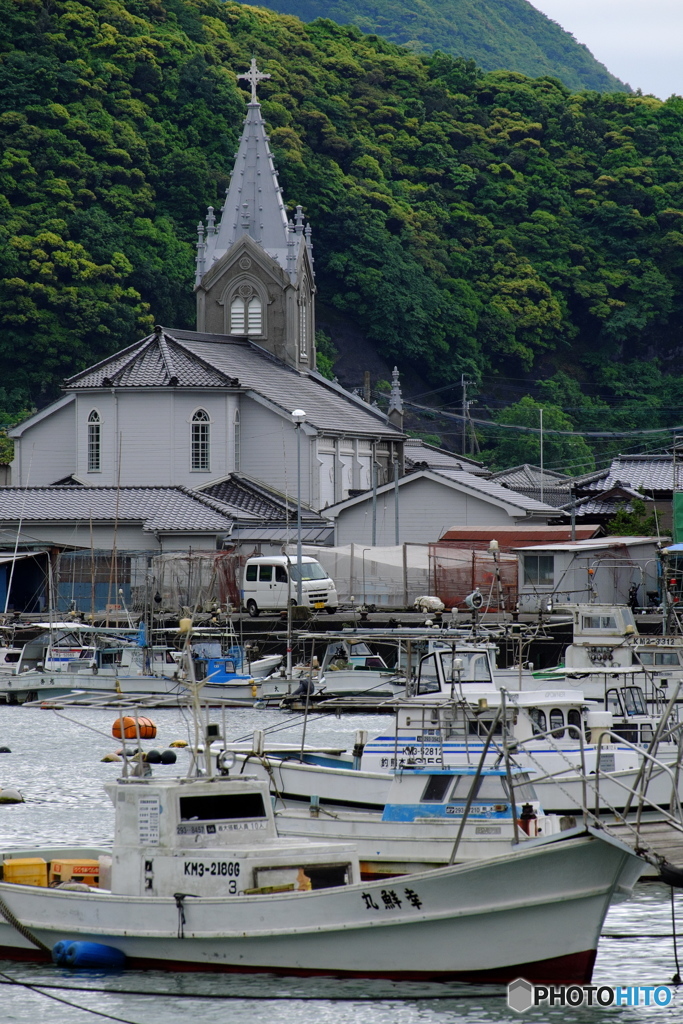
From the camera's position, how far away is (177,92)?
118312mm

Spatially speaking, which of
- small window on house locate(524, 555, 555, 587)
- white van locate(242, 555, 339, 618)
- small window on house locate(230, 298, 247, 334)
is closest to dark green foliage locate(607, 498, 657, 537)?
small window on house locate(524, 555, 555, 587)

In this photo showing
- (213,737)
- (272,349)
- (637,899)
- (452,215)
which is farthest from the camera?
(452,215)

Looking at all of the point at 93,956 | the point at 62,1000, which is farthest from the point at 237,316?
the point at 62,1000

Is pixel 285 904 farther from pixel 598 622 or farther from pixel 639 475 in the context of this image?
pixel 639 475

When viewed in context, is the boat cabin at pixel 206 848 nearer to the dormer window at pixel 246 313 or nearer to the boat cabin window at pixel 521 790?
the boat cabin window at pixel 521 790

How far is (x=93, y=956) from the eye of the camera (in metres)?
20.0

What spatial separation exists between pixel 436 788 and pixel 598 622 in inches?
1095

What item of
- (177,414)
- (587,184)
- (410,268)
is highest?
(587,184)

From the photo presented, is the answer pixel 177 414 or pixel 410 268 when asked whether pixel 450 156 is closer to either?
pixel 410 268

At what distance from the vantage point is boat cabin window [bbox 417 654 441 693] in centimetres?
3172

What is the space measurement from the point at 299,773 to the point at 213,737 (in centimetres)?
472

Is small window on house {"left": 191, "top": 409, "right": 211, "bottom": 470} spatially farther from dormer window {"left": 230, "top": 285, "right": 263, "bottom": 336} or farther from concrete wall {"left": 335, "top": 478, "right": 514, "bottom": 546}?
dormer window {"left": 230, "top": 285, "right": 263, "bottom": 336}

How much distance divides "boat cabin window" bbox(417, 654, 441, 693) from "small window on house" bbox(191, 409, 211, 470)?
45.2 meters

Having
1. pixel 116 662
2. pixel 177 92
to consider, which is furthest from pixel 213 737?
pixel 177 92
